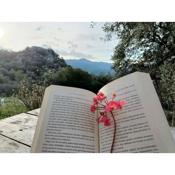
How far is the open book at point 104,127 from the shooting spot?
63cm

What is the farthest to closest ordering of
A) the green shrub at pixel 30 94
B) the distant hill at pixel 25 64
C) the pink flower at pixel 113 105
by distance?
the green shrub at pixel 30 94 → the distant hill at pixel 25 64 → the pink flower at pixel 113 105

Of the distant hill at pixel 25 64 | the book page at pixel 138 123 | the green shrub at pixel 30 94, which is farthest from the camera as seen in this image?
the green shrub at pixel 30 94

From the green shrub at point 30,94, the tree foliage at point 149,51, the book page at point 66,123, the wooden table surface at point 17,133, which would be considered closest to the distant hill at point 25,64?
the green shrub at point 30,94

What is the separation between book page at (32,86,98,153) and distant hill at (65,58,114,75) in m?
1.31

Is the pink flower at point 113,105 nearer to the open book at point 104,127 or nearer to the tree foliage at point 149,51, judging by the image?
the open book at point 104,127

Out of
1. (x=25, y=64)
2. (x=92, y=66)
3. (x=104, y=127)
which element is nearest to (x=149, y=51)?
(x=92, y=66)

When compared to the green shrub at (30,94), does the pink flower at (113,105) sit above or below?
below

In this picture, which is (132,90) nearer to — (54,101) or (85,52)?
(54,101)

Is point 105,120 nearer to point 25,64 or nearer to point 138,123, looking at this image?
point 138,123

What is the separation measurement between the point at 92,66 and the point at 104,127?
59.3 inches

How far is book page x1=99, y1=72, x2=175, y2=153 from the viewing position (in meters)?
0.62
